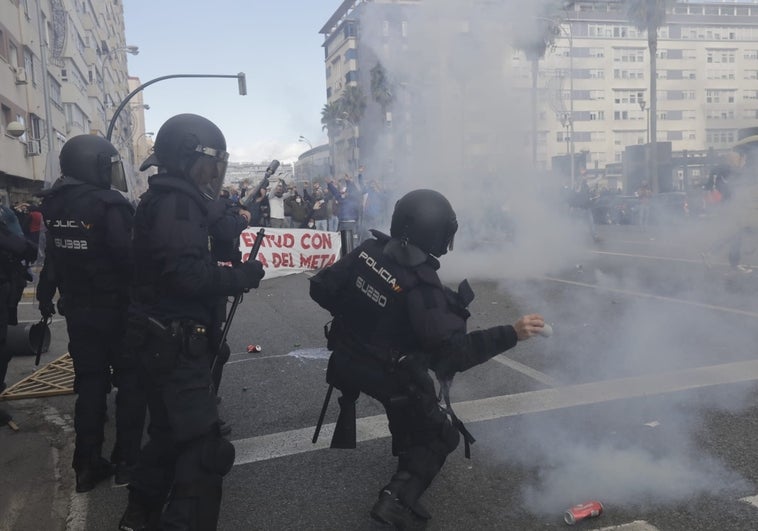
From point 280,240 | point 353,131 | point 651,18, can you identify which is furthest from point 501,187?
point 353,131

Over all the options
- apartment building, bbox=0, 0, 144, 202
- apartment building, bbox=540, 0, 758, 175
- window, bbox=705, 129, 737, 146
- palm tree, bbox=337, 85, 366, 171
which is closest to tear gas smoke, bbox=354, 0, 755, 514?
apartment building, bbox=540, 0, 758, 175

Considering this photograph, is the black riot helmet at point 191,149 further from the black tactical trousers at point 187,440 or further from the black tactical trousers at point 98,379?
the black tactical trousers at point 98,379

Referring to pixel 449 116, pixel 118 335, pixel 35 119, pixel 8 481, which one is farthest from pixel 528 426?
pixel 35 119

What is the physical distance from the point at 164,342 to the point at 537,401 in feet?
9.22

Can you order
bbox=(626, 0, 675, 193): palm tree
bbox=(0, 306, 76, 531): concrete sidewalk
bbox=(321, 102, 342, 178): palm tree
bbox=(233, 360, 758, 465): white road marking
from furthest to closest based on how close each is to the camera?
bbox=(321, 102, 342, 178): palm tree, bbox=(626, 0, 675, 193): palm tree, bbox=(233, 360, 758, 465): white road marking, bbox=(0, 306, 76, 531): concrete sidewalk

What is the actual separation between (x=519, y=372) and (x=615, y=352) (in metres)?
1.02

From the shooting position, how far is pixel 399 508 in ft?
8.92

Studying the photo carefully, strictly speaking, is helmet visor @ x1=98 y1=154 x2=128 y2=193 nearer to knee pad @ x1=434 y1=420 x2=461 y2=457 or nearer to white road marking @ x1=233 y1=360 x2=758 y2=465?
white road marking @ x1=233 y1=360 x2=758 y2=465

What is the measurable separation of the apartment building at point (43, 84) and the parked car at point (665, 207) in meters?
17.1

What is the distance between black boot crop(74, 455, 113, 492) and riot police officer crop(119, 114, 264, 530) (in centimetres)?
84

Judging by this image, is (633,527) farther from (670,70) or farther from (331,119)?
(331,119)

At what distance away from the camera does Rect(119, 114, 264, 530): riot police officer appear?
255 cm

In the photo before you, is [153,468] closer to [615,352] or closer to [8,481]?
[8,481]

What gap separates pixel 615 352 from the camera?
5766mm
